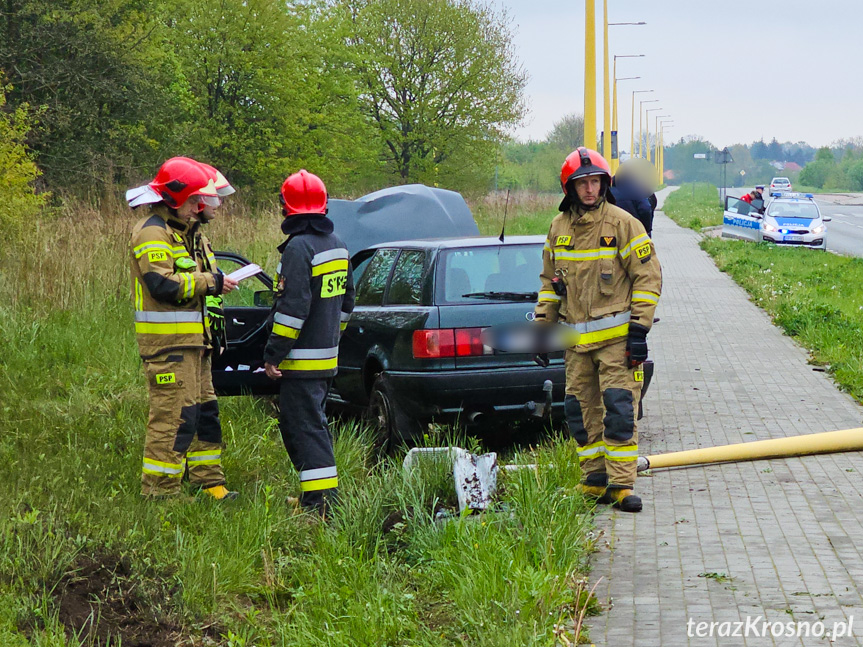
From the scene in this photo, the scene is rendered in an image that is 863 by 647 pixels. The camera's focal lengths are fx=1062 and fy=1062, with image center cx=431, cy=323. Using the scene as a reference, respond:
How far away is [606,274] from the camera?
5613 mm

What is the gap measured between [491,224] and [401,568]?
23693 mm

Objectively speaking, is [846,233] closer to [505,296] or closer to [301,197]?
[505,296]

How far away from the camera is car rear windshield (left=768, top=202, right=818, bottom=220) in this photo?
28781mm

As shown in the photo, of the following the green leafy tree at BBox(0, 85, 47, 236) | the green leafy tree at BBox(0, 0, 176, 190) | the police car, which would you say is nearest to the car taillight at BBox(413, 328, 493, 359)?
the green leafy tree at BBox(0, 85, 47, 236)

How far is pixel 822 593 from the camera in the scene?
4219 millimetres

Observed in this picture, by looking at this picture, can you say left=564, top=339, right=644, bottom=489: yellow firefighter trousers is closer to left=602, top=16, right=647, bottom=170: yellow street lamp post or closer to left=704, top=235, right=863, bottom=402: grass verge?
left=704, top=235, right=863, bottom=402: grass verge

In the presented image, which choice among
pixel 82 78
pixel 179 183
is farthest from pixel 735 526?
pixel 82 78

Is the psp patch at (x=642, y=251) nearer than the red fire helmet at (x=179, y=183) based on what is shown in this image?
No

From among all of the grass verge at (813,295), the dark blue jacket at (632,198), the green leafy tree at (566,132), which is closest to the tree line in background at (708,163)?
the green leafy tree at (566,132)

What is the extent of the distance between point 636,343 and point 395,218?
8510mm

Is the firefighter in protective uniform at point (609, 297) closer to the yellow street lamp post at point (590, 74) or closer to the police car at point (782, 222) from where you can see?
the yellow street lamp post at point (590, 74)

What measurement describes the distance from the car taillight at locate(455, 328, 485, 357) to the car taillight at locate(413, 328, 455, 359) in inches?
1.3

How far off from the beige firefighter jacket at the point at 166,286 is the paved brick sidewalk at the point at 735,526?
2343 mm

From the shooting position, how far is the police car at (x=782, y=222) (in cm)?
2811
